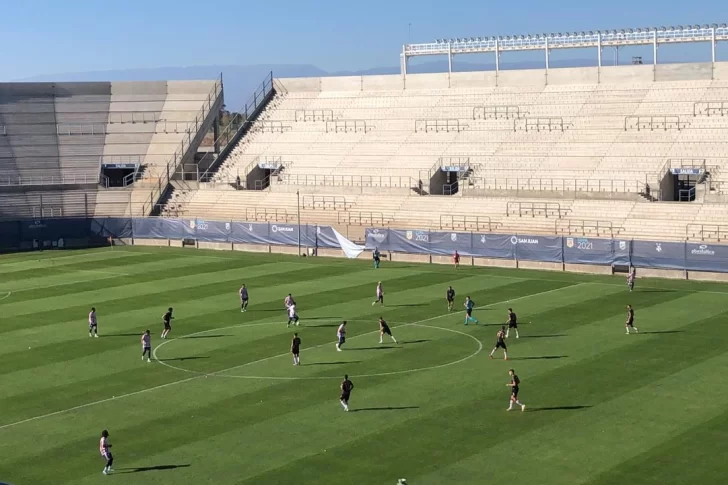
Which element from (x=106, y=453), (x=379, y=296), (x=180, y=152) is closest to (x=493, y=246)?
(x=379, y=296)

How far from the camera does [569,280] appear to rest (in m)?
62.3

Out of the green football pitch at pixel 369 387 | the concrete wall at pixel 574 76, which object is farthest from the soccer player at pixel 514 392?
the concrete wall at pixel 574 76

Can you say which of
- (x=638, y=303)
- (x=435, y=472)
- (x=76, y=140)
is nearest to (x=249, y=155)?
(x=76, y=140)

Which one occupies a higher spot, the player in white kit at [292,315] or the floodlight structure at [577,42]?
the floodlight structure at [577,42]

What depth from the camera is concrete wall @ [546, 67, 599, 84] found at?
92812 mm

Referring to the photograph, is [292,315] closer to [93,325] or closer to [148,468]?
[93,325]

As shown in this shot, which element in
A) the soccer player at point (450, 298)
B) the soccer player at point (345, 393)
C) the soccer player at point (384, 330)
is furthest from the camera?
the soccer player at point (450, 298)

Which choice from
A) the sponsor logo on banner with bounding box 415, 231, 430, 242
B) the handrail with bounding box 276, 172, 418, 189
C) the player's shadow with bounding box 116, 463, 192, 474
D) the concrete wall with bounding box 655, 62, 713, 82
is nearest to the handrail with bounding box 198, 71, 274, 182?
the handrail with bounding box 276, 172, 418, 189

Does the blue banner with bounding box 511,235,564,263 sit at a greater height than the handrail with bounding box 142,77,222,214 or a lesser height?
lesser

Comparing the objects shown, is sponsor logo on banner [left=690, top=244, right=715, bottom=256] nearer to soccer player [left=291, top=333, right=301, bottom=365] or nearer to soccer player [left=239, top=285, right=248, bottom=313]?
soccer player [left=239, top=285, right=248, bottom=313]

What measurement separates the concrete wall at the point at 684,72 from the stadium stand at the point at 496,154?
116mm

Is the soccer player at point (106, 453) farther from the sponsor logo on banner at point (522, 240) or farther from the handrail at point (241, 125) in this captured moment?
the handrail at point (241, 125)

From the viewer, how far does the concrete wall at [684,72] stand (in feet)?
286

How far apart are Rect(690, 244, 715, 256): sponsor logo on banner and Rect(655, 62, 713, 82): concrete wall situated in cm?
2984
